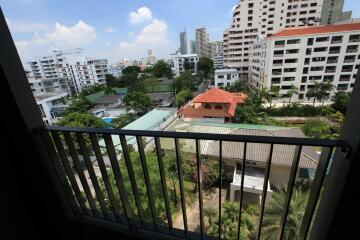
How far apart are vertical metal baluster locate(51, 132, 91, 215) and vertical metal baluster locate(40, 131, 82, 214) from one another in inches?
1.0

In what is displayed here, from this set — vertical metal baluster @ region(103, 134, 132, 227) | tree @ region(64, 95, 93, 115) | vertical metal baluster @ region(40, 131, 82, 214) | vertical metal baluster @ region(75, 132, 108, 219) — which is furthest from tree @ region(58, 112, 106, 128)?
vertical metal baluster @ region(103, 134, 132, 227)

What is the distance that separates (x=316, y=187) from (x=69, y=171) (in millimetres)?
1250

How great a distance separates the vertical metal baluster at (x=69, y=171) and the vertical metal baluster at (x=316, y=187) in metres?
1.19

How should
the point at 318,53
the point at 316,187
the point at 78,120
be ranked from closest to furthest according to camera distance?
the point at 316,187, the point at 318,53, the point at 78,120

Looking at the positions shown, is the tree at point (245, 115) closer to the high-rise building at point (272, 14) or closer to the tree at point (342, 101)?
the high-rise building at point (272, 14)

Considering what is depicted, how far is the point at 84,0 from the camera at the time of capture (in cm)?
106

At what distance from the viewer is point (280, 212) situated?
1758 millimetres

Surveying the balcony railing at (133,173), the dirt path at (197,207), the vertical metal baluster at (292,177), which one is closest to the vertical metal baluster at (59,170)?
the balcony railing at (133,173)

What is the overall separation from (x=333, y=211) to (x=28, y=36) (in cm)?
170

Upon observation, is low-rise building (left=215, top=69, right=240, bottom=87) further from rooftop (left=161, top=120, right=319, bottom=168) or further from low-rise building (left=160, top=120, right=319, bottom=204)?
low-rise building (left=160, top=120, right=319, bottom=204)

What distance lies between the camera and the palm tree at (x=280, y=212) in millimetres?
1725

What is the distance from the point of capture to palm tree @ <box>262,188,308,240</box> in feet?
5.66

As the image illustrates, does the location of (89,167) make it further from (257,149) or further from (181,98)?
(181,98)

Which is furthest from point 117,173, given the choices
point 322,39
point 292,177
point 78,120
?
point 78,120
